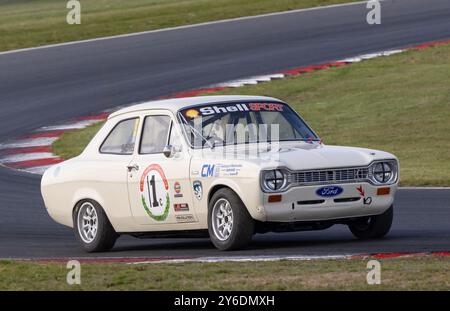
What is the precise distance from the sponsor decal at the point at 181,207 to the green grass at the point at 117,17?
18467 millimetres

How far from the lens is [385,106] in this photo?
72.8ft

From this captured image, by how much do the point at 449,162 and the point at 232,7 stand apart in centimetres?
1627

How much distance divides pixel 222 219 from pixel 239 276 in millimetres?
1904

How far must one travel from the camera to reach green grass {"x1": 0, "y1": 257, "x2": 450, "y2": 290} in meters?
8.41

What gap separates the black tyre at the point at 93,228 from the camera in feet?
39.1

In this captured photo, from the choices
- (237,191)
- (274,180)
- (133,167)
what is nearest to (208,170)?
(237,191)

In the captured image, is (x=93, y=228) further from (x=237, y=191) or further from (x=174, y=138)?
(x=237, y=191)

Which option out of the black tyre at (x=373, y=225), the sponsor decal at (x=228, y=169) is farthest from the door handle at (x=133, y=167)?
the black tyre at (x=373, y=225)

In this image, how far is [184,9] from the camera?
1305 inches

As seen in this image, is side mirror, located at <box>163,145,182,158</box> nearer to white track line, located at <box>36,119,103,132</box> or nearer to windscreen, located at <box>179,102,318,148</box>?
windscreen, located at <box>179,102,318,148</box>

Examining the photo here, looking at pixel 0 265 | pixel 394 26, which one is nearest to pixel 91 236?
pixel 0 265

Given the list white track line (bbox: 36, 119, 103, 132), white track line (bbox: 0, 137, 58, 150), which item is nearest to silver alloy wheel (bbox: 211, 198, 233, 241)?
white track line (bbox: 0, 137, 58, 150)

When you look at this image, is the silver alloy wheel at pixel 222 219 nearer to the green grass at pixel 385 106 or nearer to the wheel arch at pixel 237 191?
the wheel arch at pixel 237 191

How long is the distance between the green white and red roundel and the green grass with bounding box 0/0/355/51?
1811 centimetres
